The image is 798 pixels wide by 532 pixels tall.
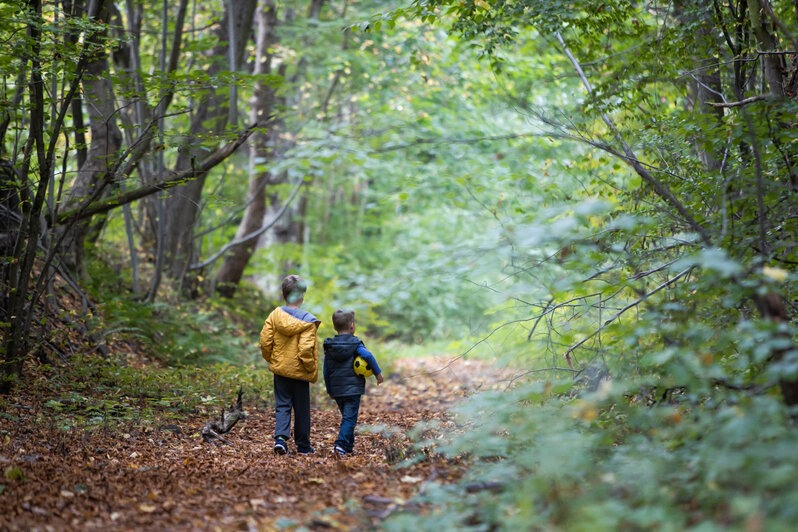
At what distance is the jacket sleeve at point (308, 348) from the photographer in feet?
17.4

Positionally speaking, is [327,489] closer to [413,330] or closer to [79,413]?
[79,413]

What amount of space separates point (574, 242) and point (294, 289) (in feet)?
8.36

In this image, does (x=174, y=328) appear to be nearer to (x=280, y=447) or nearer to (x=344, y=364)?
(x=280, y=447)

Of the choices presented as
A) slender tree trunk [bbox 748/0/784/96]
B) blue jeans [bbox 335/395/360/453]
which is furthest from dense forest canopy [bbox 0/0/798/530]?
blue jeans [bbox 335/395/360/453]

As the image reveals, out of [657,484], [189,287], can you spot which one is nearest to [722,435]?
[657,484]

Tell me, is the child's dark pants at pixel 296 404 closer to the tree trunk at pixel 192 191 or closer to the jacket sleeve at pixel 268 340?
the jacket sleeve at pixel 268 340

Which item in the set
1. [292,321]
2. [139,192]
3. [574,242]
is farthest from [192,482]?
[139,192]

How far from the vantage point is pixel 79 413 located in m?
5.55

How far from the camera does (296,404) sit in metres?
5.46

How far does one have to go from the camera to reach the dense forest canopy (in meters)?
2.68

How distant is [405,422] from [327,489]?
2826mm

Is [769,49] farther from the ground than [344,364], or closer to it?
farther from the ground

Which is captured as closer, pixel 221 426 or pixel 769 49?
pixel 769 49

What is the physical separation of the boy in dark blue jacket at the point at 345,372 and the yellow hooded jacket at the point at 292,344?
0.49ft
